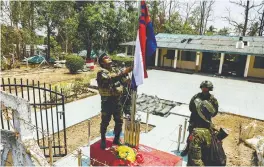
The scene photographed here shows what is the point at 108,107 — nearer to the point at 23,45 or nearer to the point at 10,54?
the point at 10,54

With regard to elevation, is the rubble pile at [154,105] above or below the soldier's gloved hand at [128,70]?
below

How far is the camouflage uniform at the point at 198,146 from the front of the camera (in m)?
3.06

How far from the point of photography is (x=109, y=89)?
3971 mm

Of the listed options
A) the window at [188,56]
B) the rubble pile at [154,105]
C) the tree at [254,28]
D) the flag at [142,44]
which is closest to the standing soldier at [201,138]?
the flag at [142,44]

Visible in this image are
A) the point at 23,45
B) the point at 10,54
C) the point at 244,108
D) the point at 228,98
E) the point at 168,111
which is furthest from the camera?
the point at 23,45

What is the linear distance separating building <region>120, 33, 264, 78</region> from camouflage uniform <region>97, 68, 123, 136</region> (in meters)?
15.7

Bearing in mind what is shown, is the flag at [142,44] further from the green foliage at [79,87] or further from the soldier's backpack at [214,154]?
the green foliage at [79,87]

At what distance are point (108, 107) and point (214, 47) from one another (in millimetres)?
16806

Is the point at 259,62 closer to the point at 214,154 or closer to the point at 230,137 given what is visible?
the point at 230,137

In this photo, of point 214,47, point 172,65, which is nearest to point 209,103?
point 214,47

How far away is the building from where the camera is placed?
17739mm

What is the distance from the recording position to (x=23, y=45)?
21406mm

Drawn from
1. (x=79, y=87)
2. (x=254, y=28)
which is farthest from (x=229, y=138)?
(x=254, y=28)

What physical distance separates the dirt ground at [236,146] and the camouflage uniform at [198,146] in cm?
208
